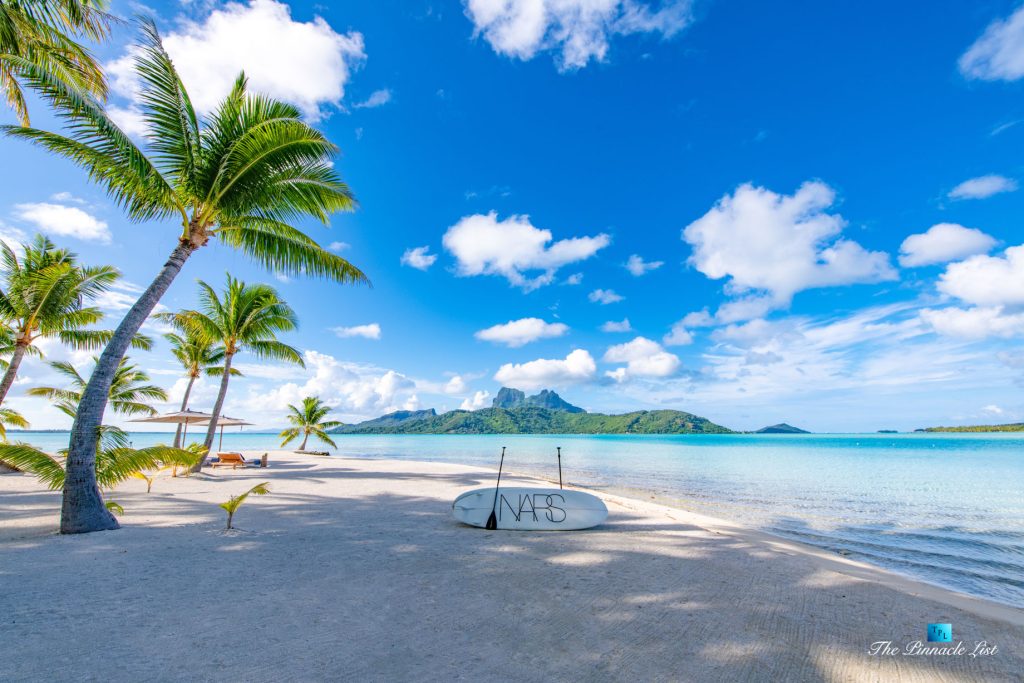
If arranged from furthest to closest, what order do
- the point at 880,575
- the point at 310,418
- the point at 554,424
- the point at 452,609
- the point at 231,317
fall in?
the point at 554,424
the point at 310,418
the point at 231,317
the point at 880,575
the point at 452,609

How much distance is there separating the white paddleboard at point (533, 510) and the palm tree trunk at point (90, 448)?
18.3ft

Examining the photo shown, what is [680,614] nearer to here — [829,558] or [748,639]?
[748,639]

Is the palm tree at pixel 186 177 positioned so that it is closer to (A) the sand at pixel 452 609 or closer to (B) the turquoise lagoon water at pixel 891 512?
(A) the sand at pixel 452 609

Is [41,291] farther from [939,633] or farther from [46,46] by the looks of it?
[939,633]

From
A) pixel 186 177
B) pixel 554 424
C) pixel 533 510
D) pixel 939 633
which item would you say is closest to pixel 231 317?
pixel 186 177

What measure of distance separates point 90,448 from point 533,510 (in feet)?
23.3

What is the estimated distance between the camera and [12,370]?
12133mm

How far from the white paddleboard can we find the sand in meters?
0.30

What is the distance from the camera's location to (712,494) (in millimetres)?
15094

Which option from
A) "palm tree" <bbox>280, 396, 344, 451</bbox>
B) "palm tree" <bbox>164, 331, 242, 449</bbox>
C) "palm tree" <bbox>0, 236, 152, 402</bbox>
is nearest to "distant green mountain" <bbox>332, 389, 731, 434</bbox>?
"palm tree" <bbox>280, 396, 344, 451</bbox>

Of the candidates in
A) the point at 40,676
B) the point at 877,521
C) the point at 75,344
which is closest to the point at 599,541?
the point at 40,676

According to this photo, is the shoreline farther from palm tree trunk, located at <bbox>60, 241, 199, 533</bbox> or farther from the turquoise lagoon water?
palm tree trunk, located at <bbox>60, 241, 199, 533</bbox>

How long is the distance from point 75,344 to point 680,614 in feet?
73.1

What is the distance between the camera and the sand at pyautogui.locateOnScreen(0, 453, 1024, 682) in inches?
120
